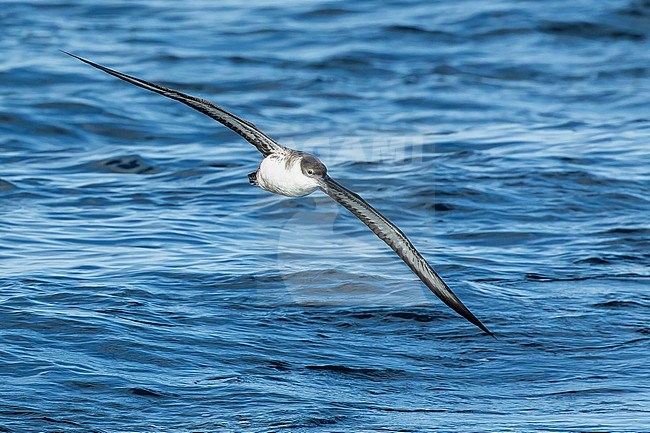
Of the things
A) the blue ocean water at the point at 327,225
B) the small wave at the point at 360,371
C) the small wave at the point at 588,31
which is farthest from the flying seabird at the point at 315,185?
the small wave at the point at 588,31

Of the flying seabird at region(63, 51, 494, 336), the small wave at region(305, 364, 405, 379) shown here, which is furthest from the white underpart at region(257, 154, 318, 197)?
the small wave at region(305, 364, 405, 379)

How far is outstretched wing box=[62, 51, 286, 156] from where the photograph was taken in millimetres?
6496

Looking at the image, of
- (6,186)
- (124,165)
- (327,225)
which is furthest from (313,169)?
(124,165)

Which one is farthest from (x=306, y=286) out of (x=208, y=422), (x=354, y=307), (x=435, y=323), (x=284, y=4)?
(x=284, y=4)

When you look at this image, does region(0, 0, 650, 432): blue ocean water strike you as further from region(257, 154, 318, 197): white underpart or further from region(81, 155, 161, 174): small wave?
region(257, 154, 318, 197): white underpart

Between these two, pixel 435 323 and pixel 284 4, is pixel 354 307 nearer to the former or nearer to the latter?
pixel 435 323

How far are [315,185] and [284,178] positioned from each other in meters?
0.29

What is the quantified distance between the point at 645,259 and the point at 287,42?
35.4ft

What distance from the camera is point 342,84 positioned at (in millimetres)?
18547

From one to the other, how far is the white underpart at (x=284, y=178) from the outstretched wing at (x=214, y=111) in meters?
0.11

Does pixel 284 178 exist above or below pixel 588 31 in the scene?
above

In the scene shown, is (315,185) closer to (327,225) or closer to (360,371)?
(360,371)

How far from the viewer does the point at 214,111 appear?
707 centimetres

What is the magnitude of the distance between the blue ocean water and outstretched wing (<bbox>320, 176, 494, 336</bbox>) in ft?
2.72
